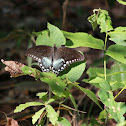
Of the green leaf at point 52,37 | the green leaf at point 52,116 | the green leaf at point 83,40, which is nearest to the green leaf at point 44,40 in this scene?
the green leaf at point 52,37

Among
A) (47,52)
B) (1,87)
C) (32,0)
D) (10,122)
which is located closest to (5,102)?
(1,87)

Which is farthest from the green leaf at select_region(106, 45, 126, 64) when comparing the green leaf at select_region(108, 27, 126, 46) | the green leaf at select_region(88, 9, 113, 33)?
the green leaf at select_region(88, 9, 113, 33)

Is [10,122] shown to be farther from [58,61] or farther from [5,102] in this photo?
[5,102]

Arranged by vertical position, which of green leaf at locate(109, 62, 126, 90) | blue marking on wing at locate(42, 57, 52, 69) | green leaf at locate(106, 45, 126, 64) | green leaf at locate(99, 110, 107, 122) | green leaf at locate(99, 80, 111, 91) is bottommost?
green leaf at locate(99, 110, 107, 122)

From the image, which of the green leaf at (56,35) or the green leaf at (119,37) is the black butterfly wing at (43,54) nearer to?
the green leaf at (56,35)

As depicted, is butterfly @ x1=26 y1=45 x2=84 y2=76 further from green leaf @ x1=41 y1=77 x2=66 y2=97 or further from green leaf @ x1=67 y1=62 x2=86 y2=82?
green leaf @ x1=41 y1=77 x2=66 y2=97

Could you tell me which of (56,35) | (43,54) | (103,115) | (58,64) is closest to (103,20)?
(56,35)
